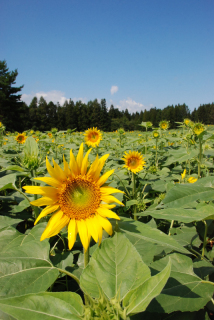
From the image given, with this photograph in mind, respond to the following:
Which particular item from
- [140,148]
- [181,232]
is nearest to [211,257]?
[181,232]

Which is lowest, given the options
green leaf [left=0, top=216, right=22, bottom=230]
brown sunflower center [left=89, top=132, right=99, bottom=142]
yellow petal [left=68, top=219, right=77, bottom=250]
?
green leaf [left=0, top=216, right=22, bottom=230]

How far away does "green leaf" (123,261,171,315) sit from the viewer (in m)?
0.50

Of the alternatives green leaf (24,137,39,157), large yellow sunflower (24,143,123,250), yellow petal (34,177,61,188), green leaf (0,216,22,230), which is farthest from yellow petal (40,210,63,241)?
green leaf (24,137,39,157)

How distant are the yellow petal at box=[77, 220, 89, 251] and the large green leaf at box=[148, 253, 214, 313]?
0.97 ft

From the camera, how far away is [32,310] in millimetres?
527

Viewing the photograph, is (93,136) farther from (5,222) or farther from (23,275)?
(23,275)

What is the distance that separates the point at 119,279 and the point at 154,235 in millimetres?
181

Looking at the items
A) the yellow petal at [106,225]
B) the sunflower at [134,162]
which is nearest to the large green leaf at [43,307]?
the yellow petal at [106,225]

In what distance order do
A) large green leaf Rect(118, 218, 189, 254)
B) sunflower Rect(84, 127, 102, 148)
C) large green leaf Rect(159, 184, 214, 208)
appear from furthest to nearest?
sunflower Rect(84, 127, 102, 148), large green leaf Rect(159, 184, 214, 208), large green leaf Rect(118, 218, 189, 254)

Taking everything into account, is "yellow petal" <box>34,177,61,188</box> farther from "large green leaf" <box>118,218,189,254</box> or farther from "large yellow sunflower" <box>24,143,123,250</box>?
"large green leaf" <box>118,218,189,254</box>

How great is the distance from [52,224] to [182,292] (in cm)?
54

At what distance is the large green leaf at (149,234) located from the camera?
24.5 inches

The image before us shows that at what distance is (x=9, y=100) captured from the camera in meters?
27.0

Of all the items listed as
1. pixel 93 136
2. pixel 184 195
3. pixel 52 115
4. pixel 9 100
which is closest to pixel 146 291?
pixel 184 195
